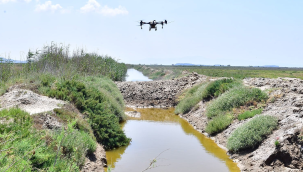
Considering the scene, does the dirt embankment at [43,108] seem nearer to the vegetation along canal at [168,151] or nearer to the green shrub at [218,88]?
the vegetation along canal at [168,151]

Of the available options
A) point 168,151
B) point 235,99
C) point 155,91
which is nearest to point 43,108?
point 168,151

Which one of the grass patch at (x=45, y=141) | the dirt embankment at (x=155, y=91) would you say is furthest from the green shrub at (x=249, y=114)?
the dirt embankment at (x=155, y=91)

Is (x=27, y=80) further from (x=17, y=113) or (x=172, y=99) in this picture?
(x=172, y=99)

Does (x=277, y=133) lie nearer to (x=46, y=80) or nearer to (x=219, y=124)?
(x=219, y=124)

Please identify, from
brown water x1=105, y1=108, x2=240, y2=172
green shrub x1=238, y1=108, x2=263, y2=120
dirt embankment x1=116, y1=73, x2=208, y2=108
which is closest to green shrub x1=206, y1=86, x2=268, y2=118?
green shrub x1=238, y1=108, x2=263, y2=120

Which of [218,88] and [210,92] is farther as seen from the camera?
[210,92]

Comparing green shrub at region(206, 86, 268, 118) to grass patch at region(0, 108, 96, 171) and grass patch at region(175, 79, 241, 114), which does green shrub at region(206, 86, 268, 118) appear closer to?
grass patch at region(175, 79, 241, 114)

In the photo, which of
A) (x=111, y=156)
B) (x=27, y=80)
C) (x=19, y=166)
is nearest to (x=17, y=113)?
(x=111, y=156)
